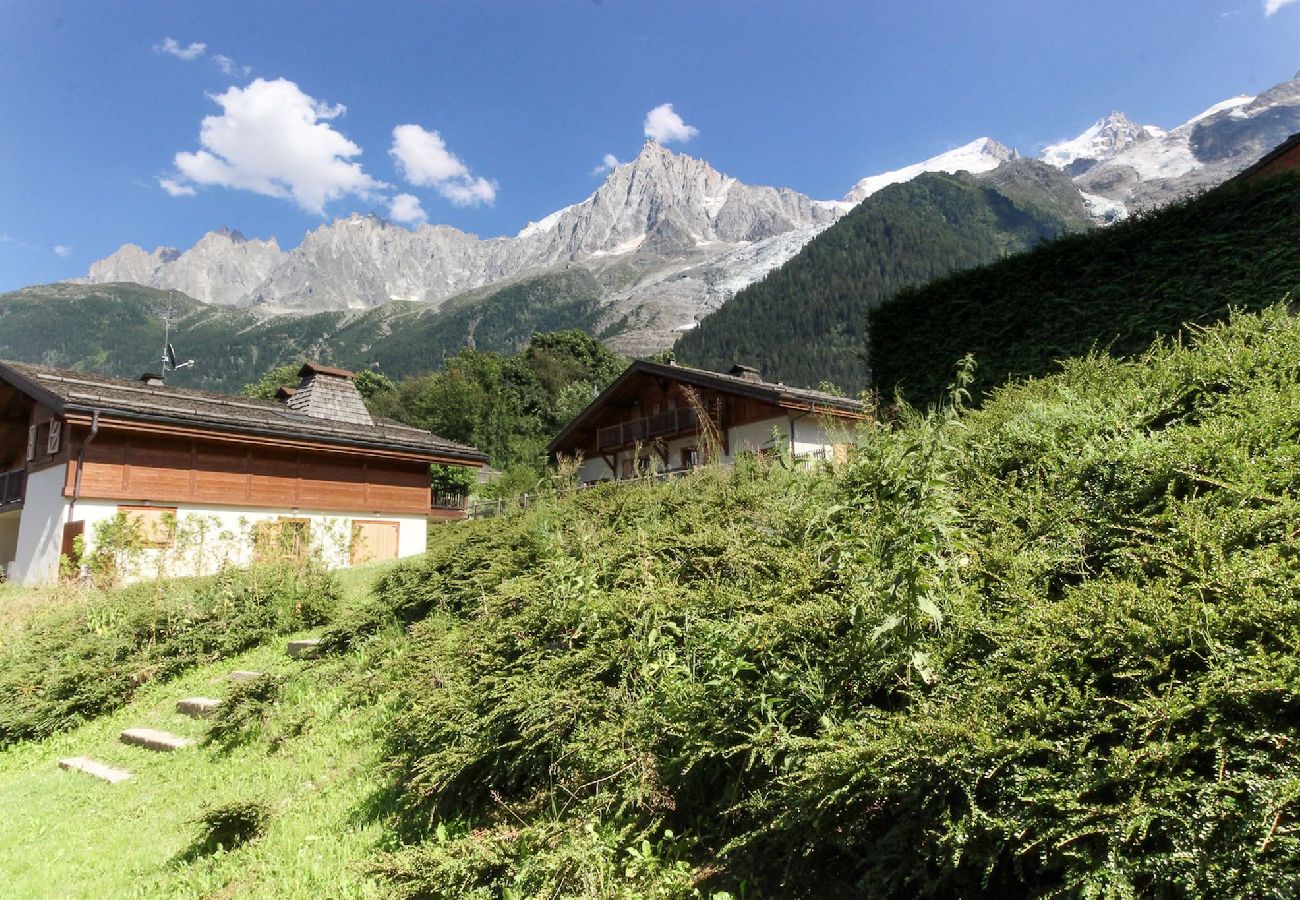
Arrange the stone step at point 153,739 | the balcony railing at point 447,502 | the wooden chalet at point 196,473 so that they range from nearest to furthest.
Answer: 1. the stone step at point 153,739
2. the wooden chalet at point 196,473
3. the balcony railing at point 447,502

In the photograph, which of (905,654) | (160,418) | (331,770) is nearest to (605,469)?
(160,418)

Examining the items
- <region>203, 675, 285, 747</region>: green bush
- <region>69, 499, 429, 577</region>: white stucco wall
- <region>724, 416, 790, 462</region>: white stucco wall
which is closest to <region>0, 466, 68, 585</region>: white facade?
<region>69, 499, 429, 577</region>: white stucco wall

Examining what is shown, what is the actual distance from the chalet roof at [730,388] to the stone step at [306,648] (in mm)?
11714

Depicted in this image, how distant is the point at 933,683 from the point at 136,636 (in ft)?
33.9

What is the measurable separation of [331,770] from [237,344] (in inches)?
7222

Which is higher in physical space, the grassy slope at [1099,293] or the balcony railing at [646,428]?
the grassy slope at [1099,293]

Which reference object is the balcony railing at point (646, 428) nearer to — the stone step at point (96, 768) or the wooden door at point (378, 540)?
the wooden door at point (378, 540)

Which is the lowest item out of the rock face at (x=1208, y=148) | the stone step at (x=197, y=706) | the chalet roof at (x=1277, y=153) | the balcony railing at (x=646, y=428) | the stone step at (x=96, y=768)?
the stone step at (x=96, y=768)

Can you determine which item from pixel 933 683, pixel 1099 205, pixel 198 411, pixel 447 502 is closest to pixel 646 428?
pixel 447 502

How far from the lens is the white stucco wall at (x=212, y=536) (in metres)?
15.1

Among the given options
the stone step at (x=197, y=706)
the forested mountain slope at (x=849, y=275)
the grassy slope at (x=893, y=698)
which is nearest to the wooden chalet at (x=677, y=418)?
the stone step at (x=197, y=706)

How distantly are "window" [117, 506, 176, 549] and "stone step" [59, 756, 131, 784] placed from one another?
8.93 metres

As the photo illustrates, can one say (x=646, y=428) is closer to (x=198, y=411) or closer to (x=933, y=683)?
(x=198, y=411)

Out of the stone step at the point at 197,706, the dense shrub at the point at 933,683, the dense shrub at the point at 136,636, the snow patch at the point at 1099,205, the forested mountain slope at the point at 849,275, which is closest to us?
the dense shrub at the point at 933,683
